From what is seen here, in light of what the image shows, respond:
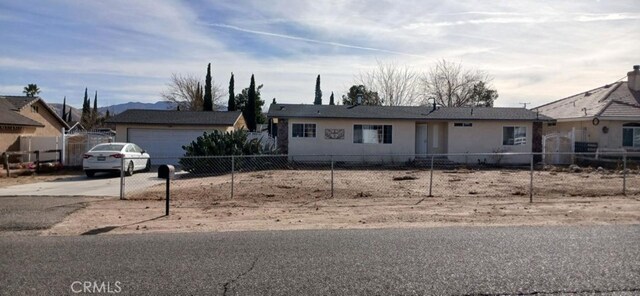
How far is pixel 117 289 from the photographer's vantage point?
4871 mm

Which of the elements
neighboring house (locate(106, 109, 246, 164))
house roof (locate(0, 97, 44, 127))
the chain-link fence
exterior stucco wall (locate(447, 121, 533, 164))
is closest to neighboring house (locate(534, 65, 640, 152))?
the chain-link fence

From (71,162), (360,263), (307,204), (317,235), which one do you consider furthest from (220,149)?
(360,263)

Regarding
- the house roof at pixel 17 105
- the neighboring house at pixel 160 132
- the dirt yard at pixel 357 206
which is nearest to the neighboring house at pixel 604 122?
the dirt yard at pixel 357 206

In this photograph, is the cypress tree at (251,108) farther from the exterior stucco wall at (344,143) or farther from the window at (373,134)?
the window at (373,134)

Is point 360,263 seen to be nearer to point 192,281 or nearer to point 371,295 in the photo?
point 371,295

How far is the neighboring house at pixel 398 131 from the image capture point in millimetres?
25672

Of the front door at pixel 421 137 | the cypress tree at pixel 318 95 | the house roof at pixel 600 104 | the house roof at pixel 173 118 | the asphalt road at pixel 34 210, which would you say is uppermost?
the cypress tree at pixel 318 95

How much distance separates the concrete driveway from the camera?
13.3 meters

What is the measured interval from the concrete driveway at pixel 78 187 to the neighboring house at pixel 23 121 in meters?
9.33

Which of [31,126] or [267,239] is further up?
[31,126]

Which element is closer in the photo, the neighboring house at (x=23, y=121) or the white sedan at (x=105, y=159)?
the white sedan at (x=105, y=159)

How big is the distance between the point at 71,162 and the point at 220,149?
865cm

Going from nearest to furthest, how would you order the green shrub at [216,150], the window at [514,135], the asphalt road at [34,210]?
the asphalt road at [34,210]
the green shrub at [216,150]
the window at [514,135]

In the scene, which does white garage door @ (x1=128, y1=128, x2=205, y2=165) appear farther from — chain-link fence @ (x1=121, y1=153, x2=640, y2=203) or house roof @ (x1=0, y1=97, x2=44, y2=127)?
house roof @ (x1=0, y1=97, x2=44, y2=127)
